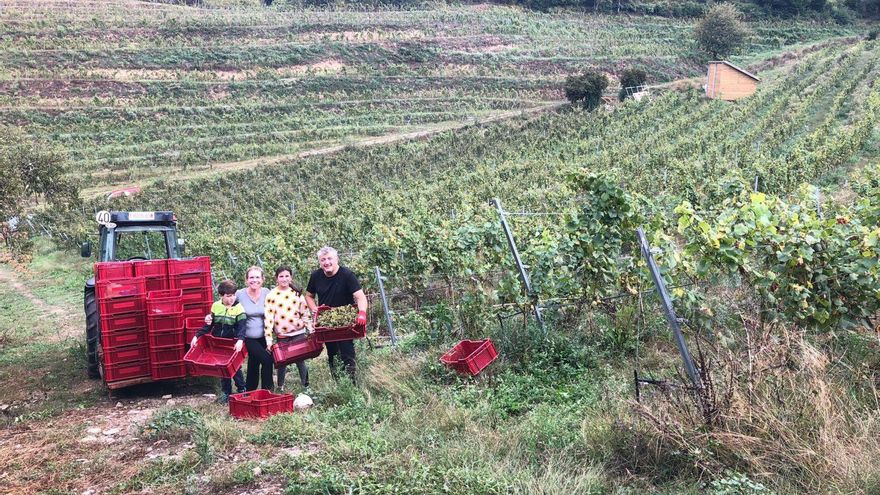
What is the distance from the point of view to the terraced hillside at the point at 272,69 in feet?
136

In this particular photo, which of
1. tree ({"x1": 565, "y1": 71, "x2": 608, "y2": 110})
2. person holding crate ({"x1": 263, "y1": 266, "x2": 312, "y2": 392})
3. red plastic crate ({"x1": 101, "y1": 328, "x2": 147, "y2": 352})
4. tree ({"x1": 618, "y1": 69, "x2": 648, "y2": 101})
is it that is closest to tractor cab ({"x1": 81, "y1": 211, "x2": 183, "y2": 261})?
red plastic crate ({"x1": 101, "y1": 328, "x2": 147, "y2": 352})

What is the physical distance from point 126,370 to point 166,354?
42 centimetres

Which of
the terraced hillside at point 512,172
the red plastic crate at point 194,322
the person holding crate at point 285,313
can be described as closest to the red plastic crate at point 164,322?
the red plastic crate at point 194,322

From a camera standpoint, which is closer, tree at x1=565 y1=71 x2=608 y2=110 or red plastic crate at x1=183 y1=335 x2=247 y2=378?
red plastic crate at x1=183 y1=335 x2=247 y2=378

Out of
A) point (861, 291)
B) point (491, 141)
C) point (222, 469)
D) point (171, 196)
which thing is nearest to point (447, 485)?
point (222, 469)

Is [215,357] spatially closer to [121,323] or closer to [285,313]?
[285,313]

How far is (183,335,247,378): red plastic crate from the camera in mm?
6020

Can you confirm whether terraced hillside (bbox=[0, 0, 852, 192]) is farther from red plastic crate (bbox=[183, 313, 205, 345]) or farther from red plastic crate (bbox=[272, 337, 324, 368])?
red plastic crate (bbox=[272, 337, 324, 368])

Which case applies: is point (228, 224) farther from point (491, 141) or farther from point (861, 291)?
point (861, 291)

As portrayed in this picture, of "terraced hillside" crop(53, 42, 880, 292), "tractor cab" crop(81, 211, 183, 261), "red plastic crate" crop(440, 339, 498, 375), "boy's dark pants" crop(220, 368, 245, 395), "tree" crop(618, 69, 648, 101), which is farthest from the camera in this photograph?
"tree" crop(618, 69, 648, 101)

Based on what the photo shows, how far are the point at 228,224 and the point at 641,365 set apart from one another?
844 inches

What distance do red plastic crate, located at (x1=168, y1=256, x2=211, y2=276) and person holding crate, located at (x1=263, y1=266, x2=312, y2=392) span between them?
1.53m

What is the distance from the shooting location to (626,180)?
1861 cm

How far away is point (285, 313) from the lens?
20.6 feet
